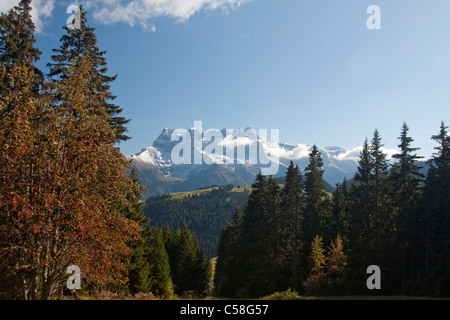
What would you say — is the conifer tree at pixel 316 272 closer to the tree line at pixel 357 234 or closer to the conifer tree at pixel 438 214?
the tree line at pixel 357 234

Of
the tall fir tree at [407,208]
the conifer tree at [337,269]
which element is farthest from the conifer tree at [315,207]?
the tall fir tree at [407,208]

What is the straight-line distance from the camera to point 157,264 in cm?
4541

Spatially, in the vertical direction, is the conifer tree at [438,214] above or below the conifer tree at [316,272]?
above

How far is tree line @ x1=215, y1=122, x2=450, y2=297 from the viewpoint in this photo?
3859 centimetres

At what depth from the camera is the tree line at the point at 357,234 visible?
38594 mm

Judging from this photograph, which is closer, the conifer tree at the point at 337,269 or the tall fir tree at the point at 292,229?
the conifer tree at the point at 337,269

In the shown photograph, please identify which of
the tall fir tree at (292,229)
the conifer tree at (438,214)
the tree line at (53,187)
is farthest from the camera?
the tall fir tree at (292,229)

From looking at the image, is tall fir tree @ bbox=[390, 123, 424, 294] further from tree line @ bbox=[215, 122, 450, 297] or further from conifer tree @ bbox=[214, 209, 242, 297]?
conifer tree @ bbox=[214, 209, 242, 297]

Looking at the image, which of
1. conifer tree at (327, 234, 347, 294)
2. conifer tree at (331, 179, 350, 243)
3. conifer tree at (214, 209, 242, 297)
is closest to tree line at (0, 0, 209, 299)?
conifer tree at (327, 234, 347, 294)

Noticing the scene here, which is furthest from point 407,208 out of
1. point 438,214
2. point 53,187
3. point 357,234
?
point 53,187

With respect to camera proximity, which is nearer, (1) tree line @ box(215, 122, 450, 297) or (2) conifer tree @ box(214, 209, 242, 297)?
(1) tree line @ box(215, 122, 450, 297)
